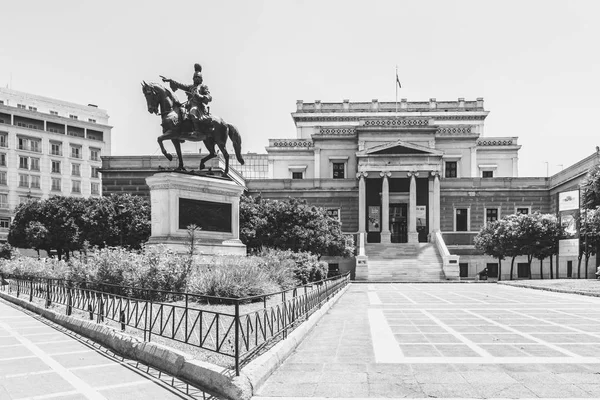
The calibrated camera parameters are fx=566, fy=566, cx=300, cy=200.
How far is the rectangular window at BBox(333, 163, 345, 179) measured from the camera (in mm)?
68000

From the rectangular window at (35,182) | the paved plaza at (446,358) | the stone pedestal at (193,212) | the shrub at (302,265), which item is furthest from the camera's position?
the rectangular window at (35,182)

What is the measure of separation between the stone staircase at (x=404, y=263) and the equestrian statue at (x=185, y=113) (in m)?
26.1

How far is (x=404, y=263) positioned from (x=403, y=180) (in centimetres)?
1468

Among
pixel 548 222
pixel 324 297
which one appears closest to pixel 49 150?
pixel 548 222

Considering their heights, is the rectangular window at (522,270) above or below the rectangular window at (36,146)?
below

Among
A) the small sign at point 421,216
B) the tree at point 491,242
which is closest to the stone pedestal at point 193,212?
the tree at point 491,242

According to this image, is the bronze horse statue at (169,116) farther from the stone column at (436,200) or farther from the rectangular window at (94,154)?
the rectangular window at (94,154)

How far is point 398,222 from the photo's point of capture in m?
63.0

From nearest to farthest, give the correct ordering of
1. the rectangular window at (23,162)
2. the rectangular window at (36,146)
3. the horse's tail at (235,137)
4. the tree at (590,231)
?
the horse's tail at (235,137)
the tree at (590,231)
the rectangular window at (23,162)
the rectangular window at (36,146)

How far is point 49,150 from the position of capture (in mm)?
88875

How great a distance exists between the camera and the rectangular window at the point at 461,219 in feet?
201

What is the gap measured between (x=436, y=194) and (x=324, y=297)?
138ft

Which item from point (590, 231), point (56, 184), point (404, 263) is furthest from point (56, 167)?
point (590, 231)

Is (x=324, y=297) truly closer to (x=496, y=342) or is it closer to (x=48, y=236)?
(x=496, y=342)
